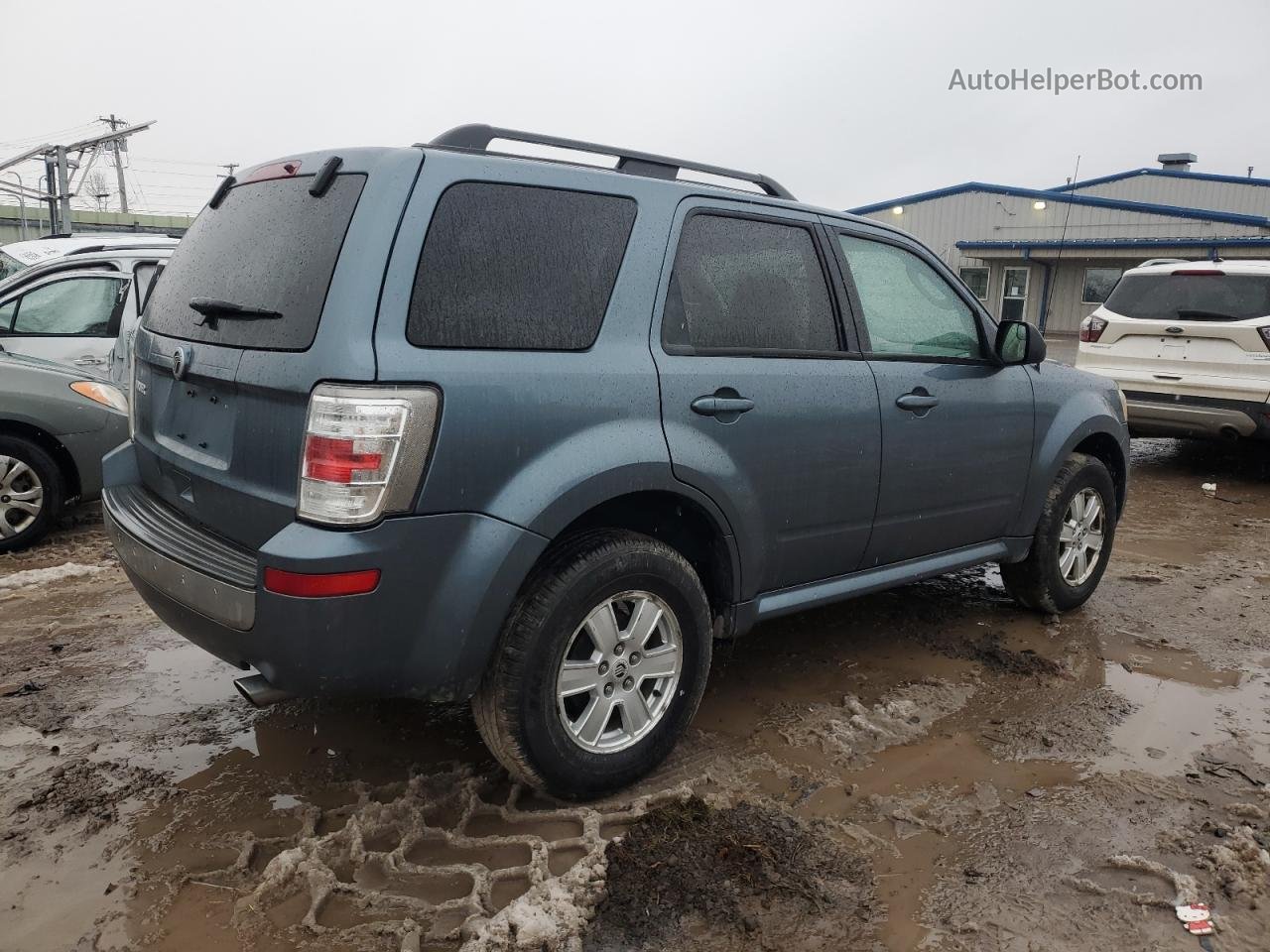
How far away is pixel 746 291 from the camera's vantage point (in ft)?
10.9

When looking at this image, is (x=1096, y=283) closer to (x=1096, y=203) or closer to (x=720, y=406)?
(x=1096, y=203)

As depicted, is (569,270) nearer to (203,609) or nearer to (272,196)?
(272,196)

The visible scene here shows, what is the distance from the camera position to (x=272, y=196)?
287 centimetres

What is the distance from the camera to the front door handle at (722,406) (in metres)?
3.02

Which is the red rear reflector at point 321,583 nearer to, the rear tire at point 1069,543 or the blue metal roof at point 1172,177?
the rear tire at point 1069,543

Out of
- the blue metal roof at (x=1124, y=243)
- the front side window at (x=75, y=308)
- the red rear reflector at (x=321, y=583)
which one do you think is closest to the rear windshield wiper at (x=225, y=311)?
the red rear reflector at (x=321, y=583)

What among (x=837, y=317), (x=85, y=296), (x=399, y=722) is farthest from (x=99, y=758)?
(x=85, y=296)

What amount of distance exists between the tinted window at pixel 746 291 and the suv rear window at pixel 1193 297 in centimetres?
619

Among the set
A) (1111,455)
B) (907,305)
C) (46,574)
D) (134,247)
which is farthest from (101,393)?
(1111,455)

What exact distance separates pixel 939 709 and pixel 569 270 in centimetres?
225

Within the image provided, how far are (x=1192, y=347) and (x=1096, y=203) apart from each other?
23.8m

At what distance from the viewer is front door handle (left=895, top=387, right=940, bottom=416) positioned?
366cm

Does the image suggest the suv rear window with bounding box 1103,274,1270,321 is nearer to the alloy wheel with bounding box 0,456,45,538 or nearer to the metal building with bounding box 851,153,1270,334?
the alloy wheel with bounding box 0,456,45,538

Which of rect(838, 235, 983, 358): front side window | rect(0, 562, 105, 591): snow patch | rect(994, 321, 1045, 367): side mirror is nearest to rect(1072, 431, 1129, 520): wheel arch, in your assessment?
rect(994, 321, 1045, 367): side mirror
